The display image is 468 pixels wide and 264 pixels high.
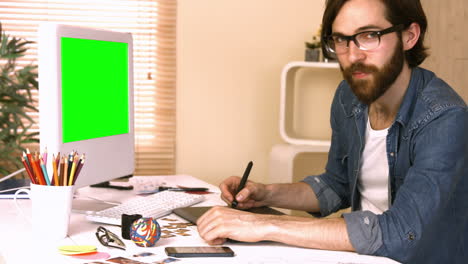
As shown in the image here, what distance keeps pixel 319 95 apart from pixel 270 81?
0.33 meters

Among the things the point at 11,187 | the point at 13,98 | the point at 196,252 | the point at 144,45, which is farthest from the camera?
the point at 144,45

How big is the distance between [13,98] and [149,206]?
185 cm

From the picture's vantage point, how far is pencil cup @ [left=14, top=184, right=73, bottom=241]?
5.00 ft

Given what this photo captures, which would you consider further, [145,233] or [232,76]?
[232,76]

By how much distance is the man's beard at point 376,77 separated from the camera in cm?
172

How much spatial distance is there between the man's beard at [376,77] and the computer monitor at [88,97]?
71 centimetres

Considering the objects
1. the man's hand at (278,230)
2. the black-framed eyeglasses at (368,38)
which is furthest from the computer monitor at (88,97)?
the black-framed eyeglasses at (368,38)

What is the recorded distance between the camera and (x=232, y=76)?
3.91 meters

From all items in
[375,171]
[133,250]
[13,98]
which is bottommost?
[133,250]

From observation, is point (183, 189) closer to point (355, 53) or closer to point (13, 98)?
point (355, 53)

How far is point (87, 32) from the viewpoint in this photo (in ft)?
5.92

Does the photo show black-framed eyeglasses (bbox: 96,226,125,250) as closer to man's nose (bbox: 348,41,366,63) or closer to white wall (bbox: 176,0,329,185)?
man's nose (bbox: 348,41,366,63)

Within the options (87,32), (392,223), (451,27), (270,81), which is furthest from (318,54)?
(392,223)

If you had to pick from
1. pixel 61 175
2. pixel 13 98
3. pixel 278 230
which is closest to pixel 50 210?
pixel 61 175
